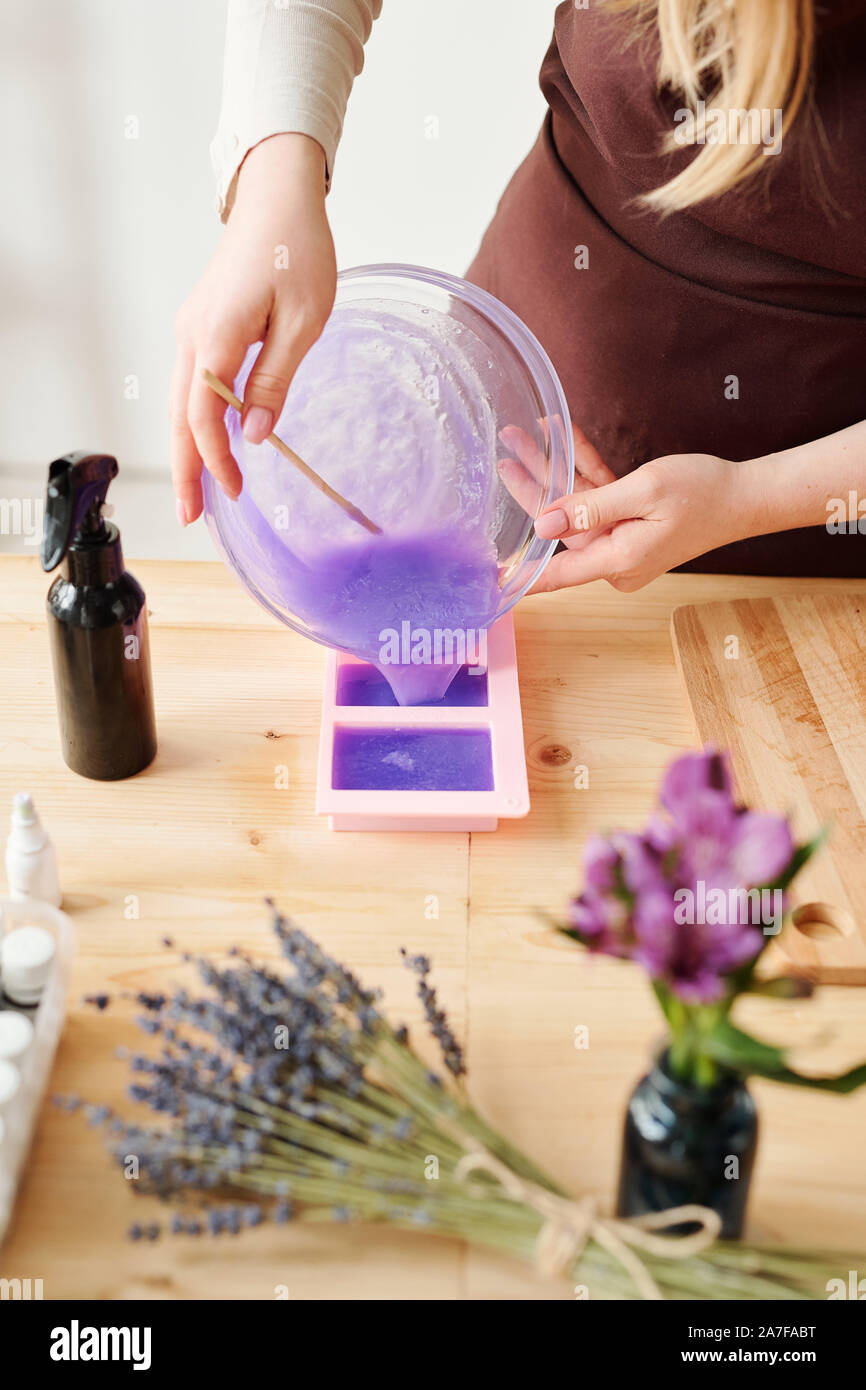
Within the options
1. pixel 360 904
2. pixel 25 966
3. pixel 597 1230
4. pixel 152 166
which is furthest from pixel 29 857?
pixel 152 166

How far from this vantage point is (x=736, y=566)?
4.15ft

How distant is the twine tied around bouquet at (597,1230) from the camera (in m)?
0.61

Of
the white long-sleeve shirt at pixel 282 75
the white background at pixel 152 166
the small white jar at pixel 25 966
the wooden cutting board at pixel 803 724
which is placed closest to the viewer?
the small white jar at pixel 25 966

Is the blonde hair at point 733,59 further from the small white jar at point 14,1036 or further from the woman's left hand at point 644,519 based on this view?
the small white jar at point 14,1036

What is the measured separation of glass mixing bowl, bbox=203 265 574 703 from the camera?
0.99 metres

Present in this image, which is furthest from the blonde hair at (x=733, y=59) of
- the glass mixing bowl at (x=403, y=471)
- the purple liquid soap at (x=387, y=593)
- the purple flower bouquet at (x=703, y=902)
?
the purple flower bouquet at (x=703, y=902)

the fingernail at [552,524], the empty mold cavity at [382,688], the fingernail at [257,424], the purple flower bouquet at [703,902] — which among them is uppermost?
the fingernail at [257,424]

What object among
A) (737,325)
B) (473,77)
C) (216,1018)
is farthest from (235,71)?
(473,77)

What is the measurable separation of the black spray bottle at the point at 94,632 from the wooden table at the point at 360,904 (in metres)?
0.04

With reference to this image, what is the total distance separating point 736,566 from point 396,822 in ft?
1.75

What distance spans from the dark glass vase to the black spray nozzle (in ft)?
1.63

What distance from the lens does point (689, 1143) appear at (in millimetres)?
603

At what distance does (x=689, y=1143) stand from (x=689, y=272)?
2.76 feet

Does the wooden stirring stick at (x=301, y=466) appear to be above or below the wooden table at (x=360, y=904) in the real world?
above
